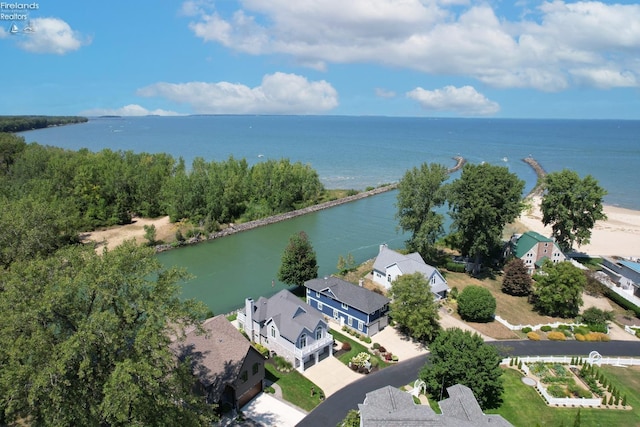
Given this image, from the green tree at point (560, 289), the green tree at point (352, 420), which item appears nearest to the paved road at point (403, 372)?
the green tree at point (352, 420)

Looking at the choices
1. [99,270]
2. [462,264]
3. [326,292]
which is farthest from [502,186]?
[99,270]

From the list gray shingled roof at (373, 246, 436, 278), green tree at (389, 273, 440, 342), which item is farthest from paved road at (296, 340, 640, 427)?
gray shingled roof at (373, 246, 436, 278)

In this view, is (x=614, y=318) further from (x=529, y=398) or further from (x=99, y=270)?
(x=99, y=270)

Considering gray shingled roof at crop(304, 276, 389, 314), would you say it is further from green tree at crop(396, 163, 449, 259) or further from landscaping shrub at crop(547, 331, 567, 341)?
landscaping shrub at crop(547, 331, 567, 341)

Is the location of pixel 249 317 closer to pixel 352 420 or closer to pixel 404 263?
pixel 352 420

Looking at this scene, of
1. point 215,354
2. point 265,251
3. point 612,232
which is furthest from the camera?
point 612,232

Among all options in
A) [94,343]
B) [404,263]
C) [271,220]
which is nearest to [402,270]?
[404,263]

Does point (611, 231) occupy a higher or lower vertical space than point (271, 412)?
higher
